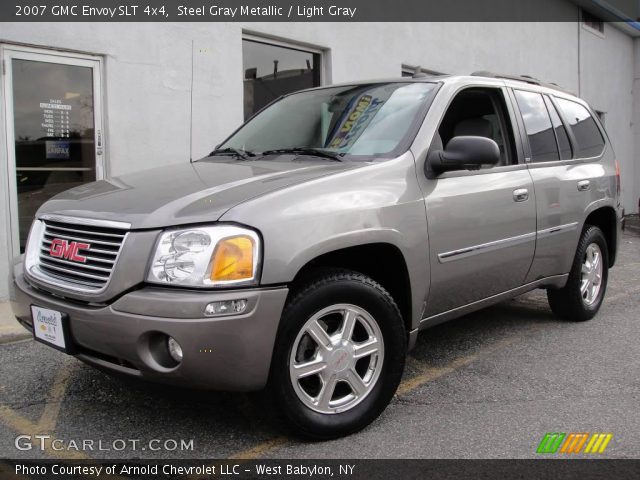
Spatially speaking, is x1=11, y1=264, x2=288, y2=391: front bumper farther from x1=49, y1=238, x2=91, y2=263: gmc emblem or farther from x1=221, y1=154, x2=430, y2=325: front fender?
x1=49, y1=238, x2=91, y2=263: gmc emblem

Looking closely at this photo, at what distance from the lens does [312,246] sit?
268 centimetres

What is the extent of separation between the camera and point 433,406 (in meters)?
3.35

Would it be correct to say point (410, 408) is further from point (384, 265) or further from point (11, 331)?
point (11, 331)

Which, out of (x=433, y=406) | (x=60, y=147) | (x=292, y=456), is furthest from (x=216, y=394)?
(x=60, y=147)

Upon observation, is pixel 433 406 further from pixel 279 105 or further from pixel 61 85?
pixel 61 85

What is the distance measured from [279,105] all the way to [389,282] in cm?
177

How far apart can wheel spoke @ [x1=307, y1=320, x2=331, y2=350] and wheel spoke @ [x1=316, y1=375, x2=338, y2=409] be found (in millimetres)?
154

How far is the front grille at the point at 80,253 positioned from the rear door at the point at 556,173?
274cm

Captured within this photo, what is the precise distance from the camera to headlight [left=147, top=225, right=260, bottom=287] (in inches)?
97.8

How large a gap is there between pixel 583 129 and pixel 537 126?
0.87m

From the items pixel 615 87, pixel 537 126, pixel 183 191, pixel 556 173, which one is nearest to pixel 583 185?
pixel 556 173

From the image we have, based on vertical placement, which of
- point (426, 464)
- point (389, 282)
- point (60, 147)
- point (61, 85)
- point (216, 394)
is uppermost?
point (61, 85)

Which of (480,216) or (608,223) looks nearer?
(480,216)

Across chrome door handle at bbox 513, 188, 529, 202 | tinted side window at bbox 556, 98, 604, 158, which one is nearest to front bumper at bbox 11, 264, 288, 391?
chrome door handle at bbox 513, 188, 529, 202
